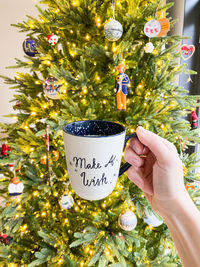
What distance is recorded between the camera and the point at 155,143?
0.50 metres

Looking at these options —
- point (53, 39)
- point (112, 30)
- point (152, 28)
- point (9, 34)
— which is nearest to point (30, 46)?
point (53, 39)

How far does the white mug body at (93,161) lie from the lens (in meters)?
0.38

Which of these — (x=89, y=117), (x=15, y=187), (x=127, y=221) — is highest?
(x=89, y=117)

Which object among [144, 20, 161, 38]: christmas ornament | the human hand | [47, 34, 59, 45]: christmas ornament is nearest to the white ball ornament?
[144, 20, 161, 38]: christmas ornament

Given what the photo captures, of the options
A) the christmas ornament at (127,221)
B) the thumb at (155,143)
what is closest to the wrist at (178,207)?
the thumb at (155,143)

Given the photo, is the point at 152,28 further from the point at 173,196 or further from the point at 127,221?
the point at 127,221

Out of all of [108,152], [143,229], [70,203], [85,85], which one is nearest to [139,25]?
[85,85]

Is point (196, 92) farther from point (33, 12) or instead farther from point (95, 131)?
point (33, 12)

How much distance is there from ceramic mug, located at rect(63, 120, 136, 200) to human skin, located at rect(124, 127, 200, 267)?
0.11 metres

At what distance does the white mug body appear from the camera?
1.26 feet

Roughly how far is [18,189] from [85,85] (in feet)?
1.79

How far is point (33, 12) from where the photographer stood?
3.10m

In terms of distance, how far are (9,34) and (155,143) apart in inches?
135

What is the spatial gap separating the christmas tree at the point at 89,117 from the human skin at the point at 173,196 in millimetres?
294
